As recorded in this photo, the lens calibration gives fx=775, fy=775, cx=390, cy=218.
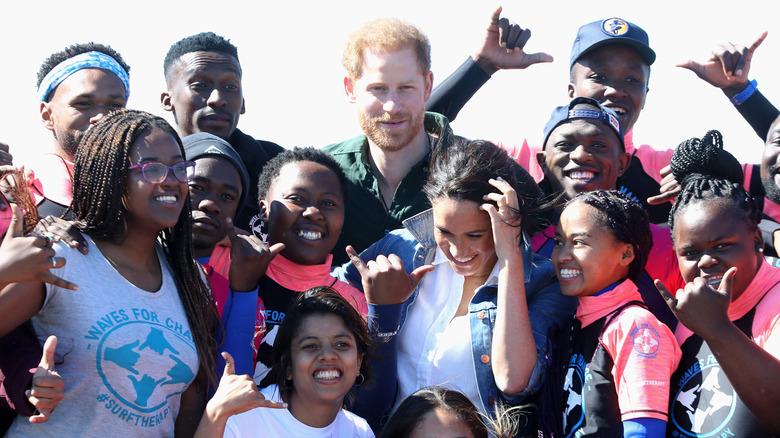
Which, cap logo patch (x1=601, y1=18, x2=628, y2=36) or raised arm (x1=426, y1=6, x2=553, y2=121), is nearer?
cap logo patch (x1=601, y1=18, x2=628, y2=36)

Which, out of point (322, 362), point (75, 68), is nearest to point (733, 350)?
point (322, 362)

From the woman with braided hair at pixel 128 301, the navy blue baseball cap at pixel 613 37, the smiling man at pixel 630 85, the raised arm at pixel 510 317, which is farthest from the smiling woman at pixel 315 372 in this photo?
the navy blue baseball cap at pixel 613 37

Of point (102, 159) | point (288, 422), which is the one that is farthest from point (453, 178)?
point (102, 159)

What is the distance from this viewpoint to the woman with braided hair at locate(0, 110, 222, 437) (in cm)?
304

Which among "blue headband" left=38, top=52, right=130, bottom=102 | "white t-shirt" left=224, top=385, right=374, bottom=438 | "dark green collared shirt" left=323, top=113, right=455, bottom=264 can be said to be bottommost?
"white t-shirt" left=224, top=385, right=374, bottom=438

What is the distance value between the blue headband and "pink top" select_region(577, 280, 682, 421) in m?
3.23

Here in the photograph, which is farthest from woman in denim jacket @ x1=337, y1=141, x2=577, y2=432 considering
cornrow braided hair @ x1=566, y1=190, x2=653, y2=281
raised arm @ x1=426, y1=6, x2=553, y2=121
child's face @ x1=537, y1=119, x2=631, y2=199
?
raised arm @ x1=426, y1=6, x2=553, y2=121

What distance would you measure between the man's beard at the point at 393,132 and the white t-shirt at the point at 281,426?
194cm

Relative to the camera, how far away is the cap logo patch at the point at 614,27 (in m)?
5.52

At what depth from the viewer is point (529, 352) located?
3680mm

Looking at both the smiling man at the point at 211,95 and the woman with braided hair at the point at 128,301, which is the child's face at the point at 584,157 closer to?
the smiling man at the point at 211,95

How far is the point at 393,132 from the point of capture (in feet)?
16.6

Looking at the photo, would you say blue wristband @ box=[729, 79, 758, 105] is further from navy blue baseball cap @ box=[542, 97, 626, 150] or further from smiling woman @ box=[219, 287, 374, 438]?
smiling woman @ box=[219, 287, 374, 438]

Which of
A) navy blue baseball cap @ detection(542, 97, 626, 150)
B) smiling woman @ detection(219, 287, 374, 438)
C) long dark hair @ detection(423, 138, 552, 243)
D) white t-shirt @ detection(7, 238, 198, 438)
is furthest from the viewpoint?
navy blue baseball cap @ detection(542, 97, 626, 150)
